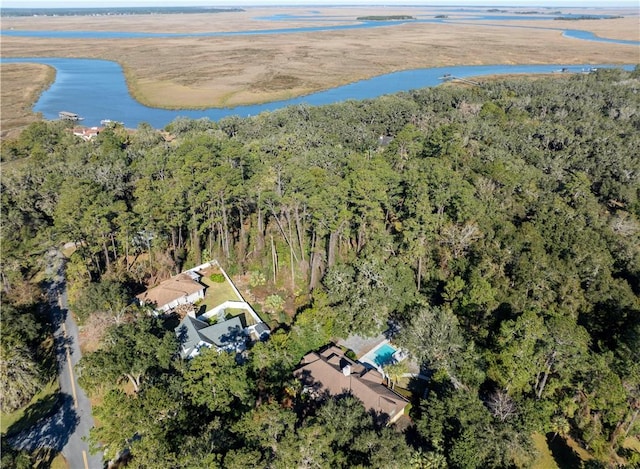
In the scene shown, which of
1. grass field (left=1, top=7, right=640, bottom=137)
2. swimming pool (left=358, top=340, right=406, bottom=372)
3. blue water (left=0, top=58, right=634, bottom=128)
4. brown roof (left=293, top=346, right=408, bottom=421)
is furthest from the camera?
grass field (left=1, top=7, right=640, bottom=137)

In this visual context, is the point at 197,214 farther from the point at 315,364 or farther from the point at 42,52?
the point at 42,52

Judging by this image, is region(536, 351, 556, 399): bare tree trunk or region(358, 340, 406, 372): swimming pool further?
region(358, 340, 406, 372): swimming pool

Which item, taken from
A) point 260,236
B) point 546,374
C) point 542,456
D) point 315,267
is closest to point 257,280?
point 260,236

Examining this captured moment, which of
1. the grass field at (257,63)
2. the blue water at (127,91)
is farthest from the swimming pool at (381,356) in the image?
the grass field at (257,63)

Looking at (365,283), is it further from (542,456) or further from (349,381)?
(542,456)

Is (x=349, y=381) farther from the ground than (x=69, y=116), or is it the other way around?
(x=69, y=116)

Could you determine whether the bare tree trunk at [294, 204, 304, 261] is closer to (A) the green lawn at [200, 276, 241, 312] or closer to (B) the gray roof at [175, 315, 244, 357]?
(A) the green lawn at [200, 276, 241, 312]

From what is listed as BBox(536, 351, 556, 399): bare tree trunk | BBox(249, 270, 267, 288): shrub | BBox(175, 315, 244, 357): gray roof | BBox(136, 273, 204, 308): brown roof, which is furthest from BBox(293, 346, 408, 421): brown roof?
BBox(136, 273, 204, 308): brown roof
